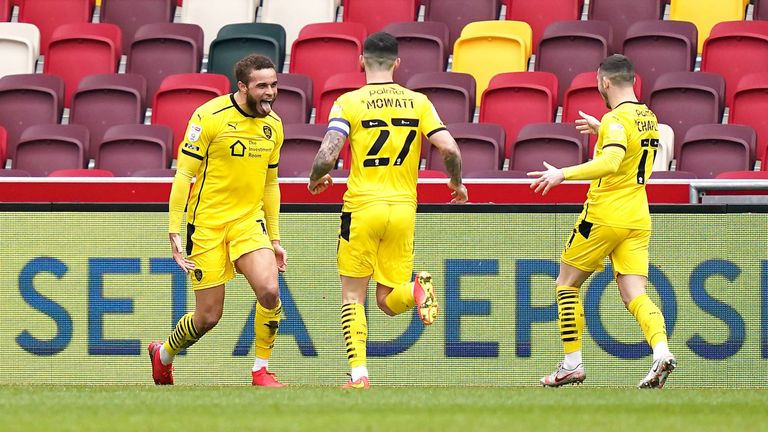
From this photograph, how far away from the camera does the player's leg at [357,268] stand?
782 centimetres

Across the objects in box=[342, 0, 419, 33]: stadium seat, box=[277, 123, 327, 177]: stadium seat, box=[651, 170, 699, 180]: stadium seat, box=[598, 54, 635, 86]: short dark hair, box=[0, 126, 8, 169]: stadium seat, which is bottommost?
box=[0, 126, 8, 169]: stadium seat

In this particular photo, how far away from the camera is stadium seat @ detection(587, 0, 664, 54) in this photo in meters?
14.2

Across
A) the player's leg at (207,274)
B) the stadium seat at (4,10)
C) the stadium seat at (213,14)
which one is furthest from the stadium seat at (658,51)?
the stadium seat at (4,10)

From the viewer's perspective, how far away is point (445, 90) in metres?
12.8

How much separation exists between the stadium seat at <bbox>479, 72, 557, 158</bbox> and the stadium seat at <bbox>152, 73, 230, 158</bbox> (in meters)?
2.52

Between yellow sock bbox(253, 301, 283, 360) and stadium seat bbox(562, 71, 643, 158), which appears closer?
yellow sock bbox(253, 301, 283, 360)

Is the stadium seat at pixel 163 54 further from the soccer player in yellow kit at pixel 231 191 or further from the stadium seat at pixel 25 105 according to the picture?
the soccer player in yellow kit at pixel 231 191

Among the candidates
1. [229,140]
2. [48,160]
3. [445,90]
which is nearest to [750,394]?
[229,140]

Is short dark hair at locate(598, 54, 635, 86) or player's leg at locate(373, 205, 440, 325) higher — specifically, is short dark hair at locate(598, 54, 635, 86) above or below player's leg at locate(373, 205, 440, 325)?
above

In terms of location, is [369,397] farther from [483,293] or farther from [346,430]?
[483,293]

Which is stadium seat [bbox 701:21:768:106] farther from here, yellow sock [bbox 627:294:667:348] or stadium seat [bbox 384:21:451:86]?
yellow sock [bbox 627:294:667:348]

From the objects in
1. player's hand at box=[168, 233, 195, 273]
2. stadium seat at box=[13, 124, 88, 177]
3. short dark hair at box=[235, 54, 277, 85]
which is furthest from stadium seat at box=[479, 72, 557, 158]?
player's hand at box=[168, 233, 195, 273]

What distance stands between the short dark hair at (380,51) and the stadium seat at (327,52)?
5.97 m

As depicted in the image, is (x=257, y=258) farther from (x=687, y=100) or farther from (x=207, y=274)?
(x=687, y=100)
